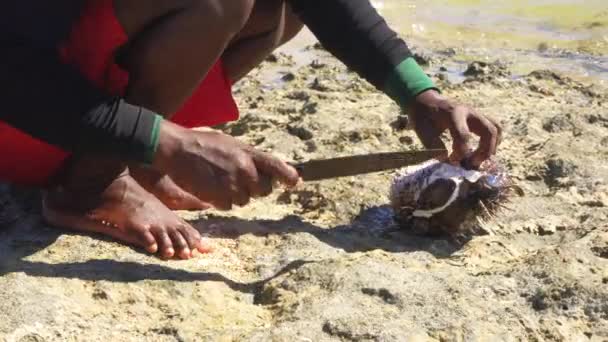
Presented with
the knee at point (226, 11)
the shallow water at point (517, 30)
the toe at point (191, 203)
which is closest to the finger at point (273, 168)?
the knee at point (226, 11)

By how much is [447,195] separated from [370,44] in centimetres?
52

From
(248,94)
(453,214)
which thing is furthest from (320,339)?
(248,94)

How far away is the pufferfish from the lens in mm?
2789

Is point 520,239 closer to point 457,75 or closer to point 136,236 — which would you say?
point 136,236

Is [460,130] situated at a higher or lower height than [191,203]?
higher

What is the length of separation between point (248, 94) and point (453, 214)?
6.58ft

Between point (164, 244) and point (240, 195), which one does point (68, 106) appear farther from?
point (164, 244)

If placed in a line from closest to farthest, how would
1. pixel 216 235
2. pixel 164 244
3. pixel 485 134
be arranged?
pixel 164 244 < pixel 485 134 < pixel 216 235

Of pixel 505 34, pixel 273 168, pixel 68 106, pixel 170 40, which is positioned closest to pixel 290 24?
pixel 170 40

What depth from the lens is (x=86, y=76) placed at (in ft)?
7.75

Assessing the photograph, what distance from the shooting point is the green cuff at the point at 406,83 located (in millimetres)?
2777

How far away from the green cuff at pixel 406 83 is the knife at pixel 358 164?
179mm

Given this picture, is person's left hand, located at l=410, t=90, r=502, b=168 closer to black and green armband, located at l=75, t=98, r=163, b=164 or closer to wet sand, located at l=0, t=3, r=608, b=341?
wet sand, located at l=0, t=3, r=608, b=341

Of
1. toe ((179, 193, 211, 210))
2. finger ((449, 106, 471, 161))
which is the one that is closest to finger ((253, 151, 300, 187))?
finger ((449, 106, 471, 161))
